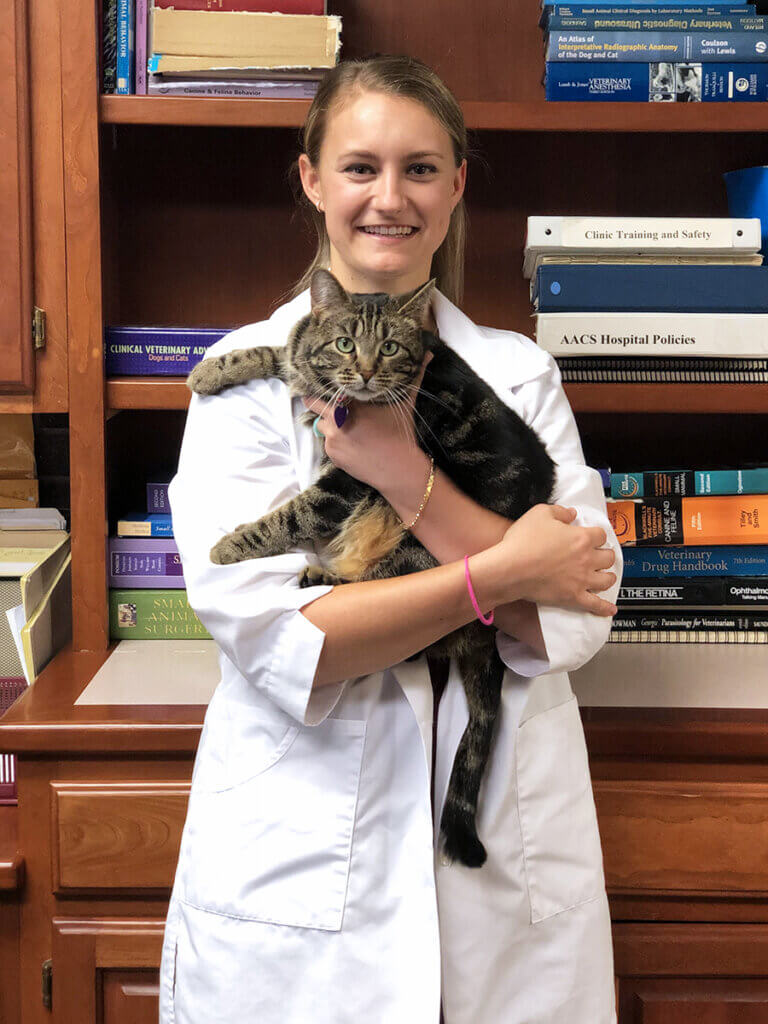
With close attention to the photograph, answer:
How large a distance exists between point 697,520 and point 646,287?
16.2 inches

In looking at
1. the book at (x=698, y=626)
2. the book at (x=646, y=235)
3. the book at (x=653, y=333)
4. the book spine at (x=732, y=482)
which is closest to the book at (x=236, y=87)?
the book at (x=646, y=235)

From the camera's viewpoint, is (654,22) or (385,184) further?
(654,22)

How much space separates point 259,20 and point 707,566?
1.16 m

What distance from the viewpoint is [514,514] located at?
1.12m

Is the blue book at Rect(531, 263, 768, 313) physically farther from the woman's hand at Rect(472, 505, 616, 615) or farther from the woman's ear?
the woman's hand at Rect(472, 505, 616, 615)

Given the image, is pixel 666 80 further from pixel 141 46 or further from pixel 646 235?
pixel 141 46

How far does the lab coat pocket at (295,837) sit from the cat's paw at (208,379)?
1.27 feet

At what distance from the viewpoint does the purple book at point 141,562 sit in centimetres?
→ 174

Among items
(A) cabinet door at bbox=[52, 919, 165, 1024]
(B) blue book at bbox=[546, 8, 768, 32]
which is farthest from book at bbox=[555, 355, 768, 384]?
(A) cabinet door at bbox=[52, 919, 165, 1024]

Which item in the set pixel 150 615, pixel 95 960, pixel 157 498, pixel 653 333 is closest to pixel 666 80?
pixel 653 333

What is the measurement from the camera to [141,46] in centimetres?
162

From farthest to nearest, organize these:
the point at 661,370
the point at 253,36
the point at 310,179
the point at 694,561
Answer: the point at 694,561 → the point at 661,370 → the point at 253,36 → the point at 310,179

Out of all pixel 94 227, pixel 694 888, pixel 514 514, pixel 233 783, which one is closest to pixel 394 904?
pixel 233 783

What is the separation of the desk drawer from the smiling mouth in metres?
0.78
